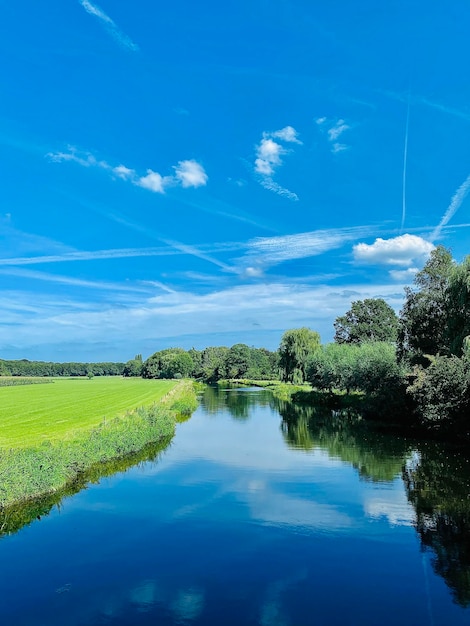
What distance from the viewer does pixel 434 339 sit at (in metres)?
39.2

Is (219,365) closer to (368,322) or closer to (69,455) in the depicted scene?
(368,322)

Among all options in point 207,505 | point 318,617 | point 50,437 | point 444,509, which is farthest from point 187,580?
point 50,437

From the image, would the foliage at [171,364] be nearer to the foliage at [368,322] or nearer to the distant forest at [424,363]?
the foliage at [368,322]

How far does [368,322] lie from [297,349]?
18061 mm

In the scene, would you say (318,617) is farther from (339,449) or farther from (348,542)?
(339,449)

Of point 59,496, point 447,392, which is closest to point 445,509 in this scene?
point 447,392

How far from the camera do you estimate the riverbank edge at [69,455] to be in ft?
60.1

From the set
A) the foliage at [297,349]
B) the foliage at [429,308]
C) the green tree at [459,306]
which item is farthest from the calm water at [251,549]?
the foliage at [297,349]

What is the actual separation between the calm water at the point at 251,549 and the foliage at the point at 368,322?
67305 mm

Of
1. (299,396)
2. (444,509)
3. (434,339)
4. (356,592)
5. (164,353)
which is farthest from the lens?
(164,353)

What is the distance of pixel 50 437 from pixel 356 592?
22.8 m

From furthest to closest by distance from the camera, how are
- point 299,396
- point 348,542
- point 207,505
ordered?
1. point 299,396
2. point 207,505
3. point 348,542

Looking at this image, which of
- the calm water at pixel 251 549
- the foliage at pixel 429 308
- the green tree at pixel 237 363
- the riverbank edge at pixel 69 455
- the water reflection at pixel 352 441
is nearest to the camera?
the calm water at pixel 251 549

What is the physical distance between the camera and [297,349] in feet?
282
